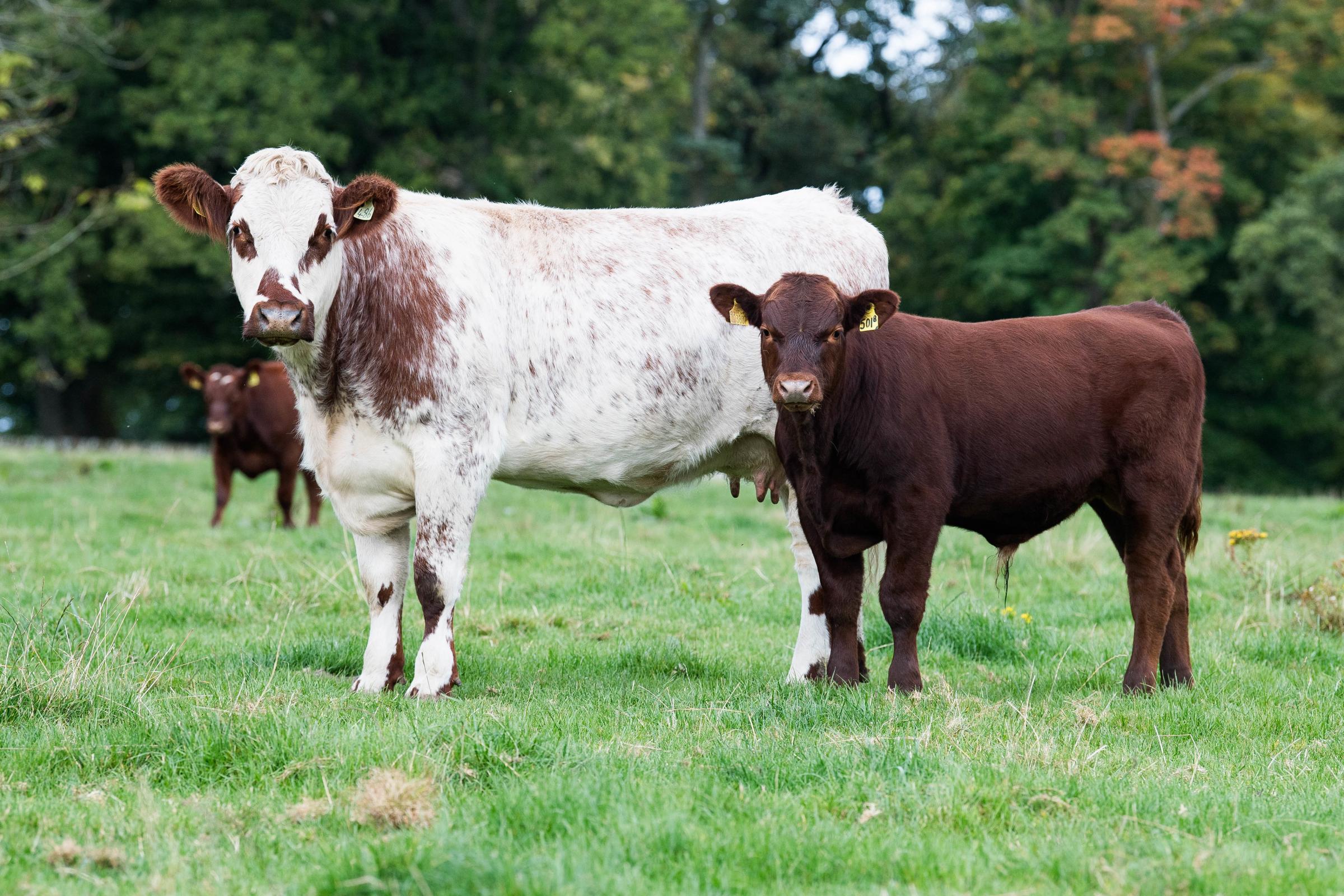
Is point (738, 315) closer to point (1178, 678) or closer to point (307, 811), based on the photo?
point (1178, 678)

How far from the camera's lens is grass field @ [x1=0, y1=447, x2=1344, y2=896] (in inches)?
151

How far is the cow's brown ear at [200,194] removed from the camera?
6234 mm

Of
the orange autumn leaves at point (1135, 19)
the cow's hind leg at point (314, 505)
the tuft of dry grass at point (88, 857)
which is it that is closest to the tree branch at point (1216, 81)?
the orange autumn leaves at point (1135, 19)

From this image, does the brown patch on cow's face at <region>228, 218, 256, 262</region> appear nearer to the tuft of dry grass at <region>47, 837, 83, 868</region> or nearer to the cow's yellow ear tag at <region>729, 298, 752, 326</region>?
the cow's yellow ear tag at <region>729, 298, 752, 326</region>

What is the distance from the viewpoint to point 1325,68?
1369 inches

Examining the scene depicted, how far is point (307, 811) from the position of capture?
420 cm

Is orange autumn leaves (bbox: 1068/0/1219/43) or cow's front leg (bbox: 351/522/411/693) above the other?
orange autumn leaves (bbox: 1068/0/1219/43)

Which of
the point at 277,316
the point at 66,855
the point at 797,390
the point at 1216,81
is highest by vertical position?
the point at 1216,81

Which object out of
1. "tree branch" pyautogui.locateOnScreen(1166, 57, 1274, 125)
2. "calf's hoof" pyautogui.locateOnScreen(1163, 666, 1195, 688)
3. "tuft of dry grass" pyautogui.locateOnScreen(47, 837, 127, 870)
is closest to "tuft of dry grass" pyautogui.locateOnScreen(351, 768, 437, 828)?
"tuft of dry grass" pyautogui.locateOnScreen(47, 837, 127, 870)

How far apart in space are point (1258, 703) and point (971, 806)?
8.14ft

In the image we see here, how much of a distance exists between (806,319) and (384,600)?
239cm

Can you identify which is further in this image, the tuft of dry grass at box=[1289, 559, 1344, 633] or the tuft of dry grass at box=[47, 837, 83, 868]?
the tuft of dry grass at box=[1289, 559, 1344, 633]

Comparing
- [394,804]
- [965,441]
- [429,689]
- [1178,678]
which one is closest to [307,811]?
[394,804]

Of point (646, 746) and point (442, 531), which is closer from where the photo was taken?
point (646, 746)
